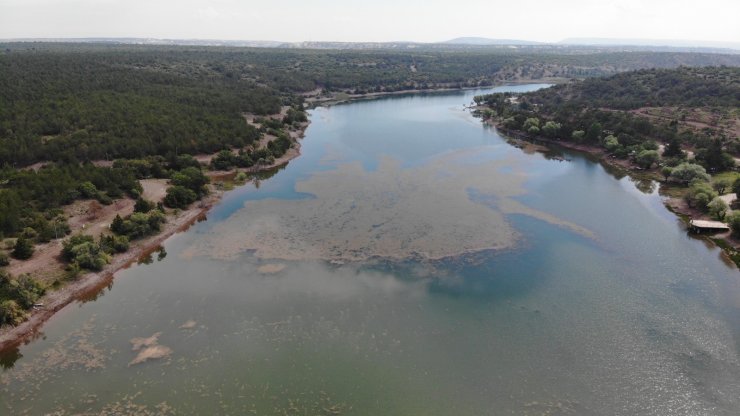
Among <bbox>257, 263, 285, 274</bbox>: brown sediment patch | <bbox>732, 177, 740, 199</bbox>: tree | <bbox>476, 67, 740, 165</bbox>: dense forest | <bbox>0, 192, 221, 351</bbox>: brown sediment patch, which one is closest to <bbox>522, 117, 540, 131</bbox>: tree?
<bbox>476, 67, 740, 165</bbox>: dense forest

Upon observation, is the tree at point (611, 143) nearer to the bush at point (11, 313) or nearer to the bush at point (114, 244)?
the bush at point (114, 244)

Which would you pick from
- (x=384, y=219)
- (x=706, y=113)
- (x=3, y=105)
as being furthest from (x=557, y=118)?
(x=3, y=105)

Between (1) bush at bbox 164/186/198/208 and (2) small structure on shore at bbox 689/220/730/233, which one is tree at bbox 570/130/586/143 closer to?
(2) small structure on shore at bbox 689/220/730/233

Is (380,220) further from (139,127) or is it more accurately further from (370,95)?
(370,95)

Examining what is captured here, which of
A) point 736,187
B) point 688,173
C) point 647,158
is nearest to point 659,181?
point 688,173

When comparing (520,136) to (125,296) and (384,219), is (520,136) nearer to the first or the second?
(384,219)

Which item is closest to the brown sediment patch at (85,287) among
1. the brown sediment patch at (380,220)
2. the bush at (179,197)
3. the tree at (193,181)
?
the bush at (179,197)
